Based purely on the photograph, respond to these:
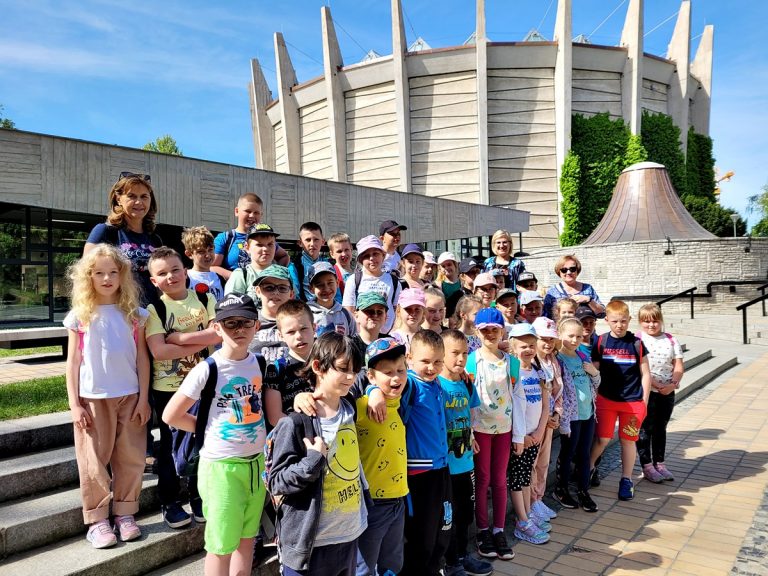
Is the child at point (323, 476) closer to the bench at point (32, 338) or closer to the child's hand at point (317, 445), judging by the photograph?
the child's hand at point (317, 445)

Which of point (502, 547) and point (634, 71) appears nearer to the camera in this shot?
point (502, 547)

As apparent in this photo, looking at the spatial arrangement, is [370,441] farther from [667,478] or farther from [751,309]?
[751,309]

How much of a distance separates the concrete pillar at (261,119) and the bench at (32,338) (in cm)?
3275

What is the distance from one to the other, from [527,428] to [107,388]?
2683 millimetres

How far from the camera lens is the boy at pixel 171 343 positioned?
3.00m

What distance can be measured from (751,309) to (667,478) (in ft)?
53.7

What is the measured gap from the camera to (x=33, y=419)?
12.4ft

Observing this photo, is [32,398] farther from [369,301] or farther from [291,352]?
[369,301]

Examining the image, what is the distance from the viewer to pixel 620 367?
15.4 feet

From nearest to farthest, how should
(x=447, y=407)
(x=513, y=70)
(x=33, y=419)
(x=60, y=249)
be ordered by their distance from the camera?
(x=447, y=407), (x=33, y=419), (x=60, y=249), (x=513, y=70)

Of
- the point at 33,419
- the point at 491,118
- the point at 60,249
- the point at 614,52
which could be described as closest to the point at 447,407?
the point at 33,419

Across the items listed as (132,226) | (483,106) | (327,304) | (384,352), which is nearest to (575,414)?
(327,304)

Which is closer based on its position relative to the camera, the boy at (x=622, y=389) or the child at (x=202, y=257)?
the child at (x=202, y=257)

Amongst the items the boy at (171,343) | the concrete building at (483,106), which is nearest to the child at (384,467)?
the boy at (171,343)
